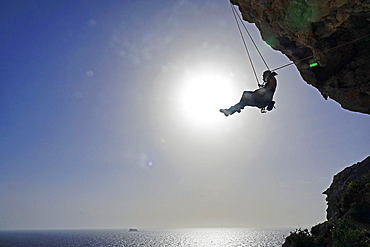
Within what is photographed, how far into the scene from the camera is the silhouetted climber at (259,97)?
10.5 m

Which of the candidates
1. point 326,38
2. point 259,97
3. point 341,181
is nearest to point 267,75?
point 259,97

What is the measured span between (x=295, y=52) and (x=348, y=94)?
19.8 ft

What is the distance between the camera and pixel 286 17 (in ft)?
34.1

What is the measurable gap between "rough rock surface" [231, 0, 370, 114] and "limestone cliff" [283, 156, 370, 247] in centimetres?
727

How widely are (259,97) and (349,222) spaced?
12.1 metres

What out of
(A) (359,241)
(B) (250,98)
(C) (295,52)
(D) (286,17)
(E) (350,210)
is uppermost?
(C) (295,52)

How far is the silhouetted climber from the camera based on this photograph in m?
10.5

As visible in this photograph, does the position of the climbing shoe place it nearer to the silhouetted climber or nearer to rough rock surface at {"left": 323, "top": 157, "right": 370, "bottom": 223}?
the silhouetted climber

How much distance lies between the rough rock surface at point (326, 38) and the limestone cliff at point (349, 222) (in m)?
7.27

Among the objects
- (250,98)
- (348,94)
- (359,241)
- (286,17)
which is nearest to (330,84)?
(348,94)

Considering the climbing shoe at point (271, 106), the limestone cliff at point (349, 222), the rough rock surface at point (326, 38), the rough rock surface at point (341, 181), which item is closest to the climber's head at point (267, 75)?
the climbing shoe at point (271, 106)

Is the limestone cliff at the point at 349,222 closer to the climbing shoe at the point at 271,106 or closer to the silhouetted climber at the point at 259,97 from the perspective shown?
the climbing shoe at the point at 271,106

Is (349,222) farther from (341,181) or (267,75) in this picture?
(267,75)

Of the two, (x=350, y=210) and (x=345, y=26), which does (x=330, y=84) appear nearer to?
(x=345, y=26)
